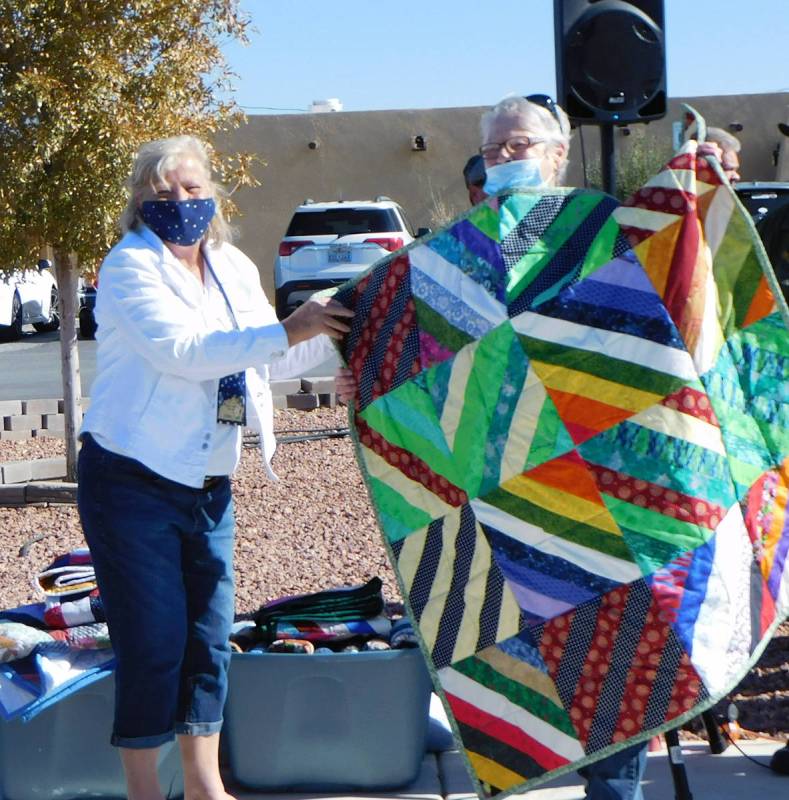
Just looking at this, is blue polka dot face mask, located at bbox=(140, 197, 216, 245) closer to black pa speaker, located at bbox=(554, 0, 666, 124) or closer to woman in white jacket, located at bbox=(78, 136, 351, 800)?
woman in white jacket, located at bbox=(78, 136, 351, 800)

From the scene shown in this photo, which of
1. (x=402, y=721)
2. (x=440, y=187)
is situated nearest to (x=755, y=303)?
(x=402, y=721)

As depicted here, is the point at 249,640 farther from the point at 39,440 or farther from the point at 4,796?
the point at 39,440

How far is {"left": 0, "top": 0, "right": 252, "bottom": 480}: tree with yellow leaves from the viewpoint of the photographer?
8180 millimetres

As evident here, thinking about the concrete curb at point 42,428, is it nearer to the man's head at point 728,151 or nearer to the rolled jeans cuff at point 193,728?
the man's head at point 728,151

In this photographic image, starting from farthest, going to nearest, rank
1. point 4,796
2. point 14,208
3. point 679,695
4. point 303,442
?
point 303,442 → point 14,208 → point 4,796 → point 679,695

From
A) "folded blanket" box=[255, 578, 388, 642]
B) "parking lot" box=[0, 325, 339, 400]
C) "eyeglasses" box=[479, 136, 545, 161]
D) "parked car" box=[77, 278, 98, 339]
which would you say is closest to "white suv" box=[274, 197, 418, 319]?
"parking lot" box=[0, 325, 339, 400]

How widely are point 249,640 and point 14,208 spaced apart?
475cm

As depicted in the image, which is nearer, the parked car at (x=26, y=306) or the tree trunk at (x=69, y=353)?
the tree trunk at (x=69, y=353)

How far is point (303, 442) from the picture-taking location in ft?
33.3

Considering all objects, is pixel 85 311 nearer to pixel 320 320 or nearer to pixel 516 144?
pixel 320 320

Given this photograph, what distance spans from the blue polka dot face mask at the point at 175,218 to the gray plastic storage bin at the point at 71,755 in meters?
1.32

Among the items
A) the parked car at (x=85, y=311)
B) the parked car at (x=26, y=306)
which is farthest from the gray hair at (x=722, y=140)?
the parked car at (x=85, y=311)

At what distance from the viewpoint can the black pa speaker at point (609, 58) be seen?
556cm

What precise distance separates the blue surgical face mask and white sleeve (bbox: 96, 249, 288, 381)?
64 centimetres
